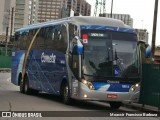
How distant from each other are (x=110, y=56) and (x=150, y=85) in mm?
2357

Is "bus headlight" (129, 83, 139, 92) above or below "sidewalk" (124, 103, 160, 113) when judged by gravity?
above

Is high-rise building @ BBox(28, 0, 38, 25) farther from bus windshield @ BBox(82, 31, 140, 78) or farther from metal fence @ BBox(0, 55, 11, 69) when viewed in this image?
bus windshield @ BBox(82, 31, 140, 78)

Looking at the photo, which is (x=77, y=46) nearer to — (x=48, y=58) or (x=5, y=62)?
(x=48, y=58)

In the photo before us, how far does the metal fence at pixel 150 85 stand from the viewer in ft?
59.1

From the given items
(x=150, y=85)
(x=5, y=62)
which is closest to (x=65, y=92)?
(x=150, y=85)

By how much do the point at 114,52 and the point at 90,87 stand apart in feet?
5.38

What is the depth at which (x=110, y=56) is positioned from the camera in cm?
1736

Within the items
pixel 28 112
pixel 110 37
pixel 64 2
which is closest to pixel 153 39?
pixel 110 37

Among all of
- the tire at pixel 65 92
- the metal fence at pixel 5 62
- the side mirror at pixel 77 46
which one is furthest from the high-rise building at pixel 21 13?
the side mirror at pixel 77 46

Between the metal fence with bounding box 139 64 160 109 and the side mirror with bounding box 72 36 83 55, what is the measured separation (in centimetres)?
314

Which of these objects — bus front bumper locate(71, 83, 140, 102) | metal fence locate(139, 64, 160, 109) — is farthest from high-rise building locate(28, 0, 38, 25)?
bus front bumper locate(71, 83, 140, 102)

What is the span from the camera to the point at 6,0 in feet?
476

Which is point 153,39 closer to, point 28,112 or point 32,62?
point 32,62

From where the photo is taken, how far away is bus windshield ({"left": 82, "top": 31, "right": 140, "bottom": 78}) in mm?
17219
